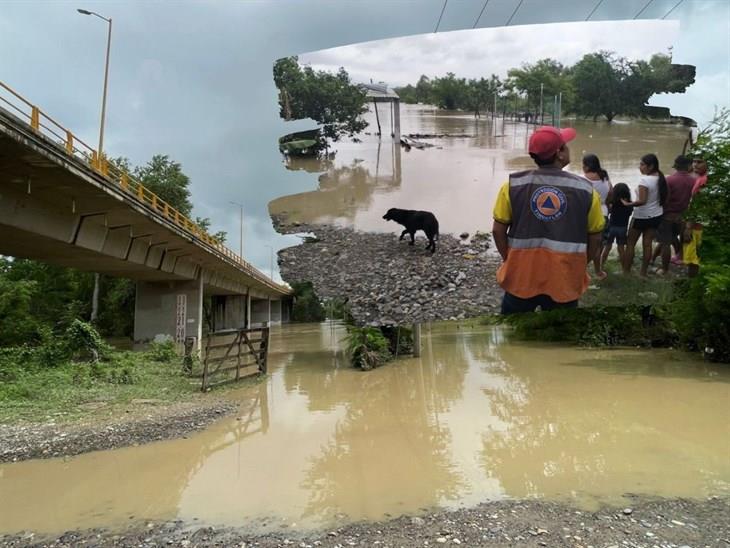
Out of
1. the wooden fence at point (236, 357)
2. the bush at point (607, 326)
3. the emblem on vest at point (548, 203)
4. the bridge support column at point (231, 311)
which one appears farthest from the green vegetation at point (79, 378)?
the bridge support column at point (231, 311)

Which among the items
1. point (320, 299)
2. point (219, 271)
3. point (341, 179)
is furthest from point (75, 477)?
point (219, 271)

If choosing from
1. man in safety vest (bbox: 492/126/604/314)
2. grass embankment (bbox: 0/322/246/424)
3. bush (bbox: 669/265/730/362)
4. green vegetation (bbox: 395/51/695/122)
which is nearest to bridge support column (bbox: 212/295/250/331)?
grass embankment (bbox: 0/322/246/424)

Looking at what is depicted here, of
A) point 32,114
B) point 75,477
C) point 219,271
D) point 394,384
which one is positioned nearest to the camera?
point 75,477

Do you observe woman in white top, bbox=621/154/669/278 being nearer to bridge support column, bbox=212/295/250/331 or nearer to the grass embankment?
the grass embankment

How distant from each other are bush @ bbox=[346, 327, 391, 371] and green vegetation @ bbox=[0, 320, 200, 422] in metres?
4.55

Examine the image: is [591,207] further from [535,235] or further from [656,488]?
[656,488]

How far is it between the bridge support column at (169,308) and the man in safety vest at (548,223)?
21.9 metres

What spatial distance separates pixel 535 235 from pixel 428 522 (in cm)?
304

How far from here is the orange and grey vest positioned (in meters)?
3.86

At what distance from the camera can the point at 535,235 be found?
392cm

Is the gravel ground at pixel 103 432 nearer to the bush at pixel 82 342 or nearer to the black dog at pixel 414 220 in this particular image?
the black dog at pixel 414 220

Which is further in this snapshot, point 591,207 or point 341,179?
point 341,179

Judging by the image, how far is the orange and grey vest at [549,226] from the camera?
3859mm

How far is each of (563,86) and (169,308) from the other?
2250 centimetres
